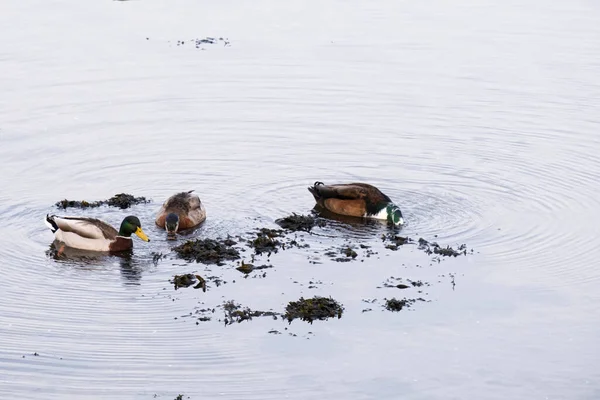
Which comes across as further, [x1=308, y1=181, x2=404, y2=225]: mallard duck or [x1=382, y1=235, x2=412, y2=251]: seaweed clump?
[x1=308, y1=181, x2=404, y2=225]: mallard duck

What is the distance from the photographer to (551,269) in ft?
49.3

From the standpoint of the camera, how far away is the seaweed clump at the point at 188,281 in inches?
566

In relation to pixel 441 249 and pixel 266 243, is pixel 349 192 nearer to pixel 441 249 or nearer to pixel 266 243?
pixel 266 243

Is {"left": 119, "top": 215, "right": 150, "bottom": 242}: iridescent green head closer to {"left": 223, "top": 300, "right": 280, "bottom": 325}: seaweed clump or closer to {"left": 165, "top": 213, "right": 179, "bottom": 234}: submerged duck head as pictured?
{"left": 165, "top": 213, "right": 179, "bottom": 234}: submerged duck head

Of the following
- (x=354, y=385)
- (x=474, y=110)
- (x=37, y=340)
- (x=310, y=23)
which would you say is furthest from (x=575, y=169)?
(x=310, y=23)

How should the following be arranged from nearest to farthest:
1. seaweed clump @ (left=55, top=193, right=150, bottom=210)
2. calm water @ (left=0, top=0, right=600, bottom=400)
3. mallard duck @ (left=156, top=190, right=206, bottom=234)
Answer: calm water @ (left=0, top=0, right=600, bottom=400)
mallard duck @ (left=156, top=190, right=206, bottom=234)
seaweed clump @ (left=55, top=193, right=150, bottom=210)

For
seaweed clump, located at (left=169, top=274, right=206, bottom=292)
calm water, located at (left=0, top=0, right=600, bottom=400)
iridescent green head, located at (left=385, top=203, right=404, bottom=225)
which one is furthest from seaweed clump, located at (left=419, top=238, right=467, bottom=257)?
seaweed clump, located at (left=169, top=274, right=206, bottom=292)

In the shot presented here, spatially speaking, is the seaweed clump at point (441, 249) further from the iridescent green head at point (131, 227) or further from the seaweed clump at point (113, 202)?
the seaweed clump at point (113, 202)

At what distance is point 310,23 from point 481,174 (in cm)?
1317

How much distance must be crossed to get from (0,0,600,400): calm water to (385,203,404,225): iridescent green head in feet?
0.73

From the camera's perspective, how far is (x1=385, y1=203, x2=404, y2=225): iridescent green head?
17.0 metres

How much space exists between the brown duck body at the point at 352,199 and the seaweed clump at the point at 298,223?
2.43ft

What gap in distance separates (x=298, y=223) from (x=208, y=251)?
6.16 ft

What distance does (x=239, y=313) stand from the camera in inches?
524
